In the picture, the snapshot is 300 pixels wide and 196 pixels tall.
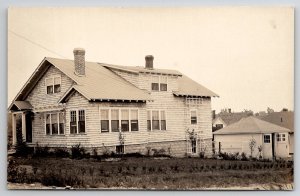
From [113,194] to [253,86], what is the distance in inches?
69.8

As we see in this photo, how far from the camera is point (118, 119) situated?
20.6 feet

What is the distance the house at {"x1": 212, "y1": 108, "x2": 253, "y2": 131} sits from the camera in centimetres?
619

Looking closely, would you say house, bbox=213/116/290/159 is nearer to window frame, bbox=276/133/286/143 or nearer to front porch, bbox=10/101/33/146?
window frame, bbox=276/133/286/143

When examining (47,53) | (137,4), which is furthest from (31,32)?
(137,4)

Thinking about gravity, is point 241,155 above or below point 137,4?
below

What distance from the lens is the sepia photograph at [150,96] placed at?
6.20 m

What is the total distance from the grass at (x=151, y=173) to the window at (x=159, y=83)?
0.72 metres

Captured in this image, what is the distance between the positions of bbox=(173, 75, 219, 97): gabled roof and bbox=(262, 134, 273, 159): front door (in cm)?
66

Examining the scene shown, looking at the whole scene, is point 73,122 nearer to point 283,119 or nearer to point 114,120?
point 114,120

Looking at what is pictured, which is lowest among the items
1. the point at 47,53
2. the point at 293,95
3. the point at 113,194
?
the point at 113,194

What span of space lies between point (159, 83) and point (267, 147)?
4.15 feet

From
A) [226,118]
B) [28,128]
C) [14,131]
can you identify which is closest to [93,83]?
[28,128]

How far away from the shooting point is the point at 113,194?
624 cm

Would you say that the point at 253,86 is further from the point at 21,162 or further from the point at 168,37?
the point at 21,162
